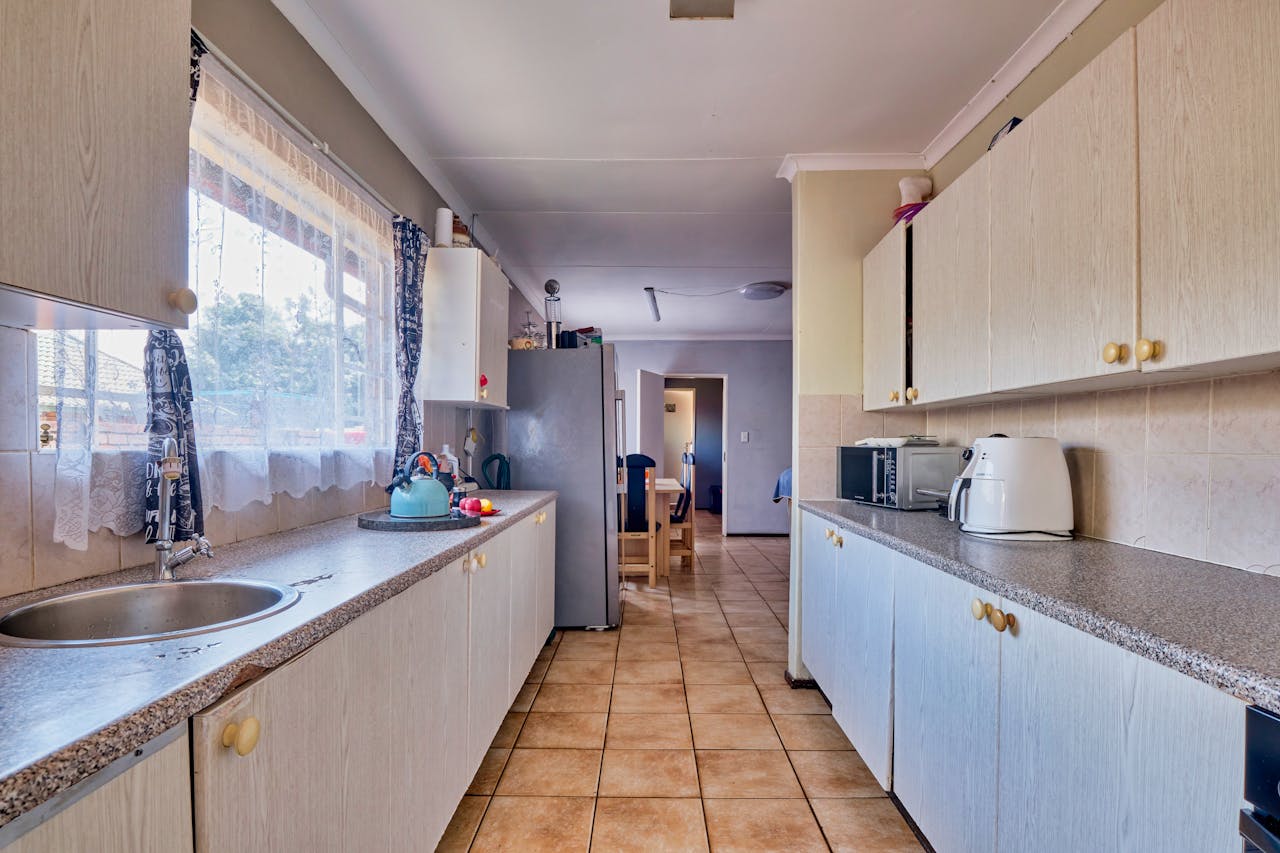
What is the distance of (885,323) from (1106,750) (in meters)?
1.87

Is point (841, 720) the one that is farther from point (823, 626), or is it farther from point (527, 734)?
point (527, 734)

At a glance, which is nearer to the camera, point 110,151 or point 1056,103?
point 110,151

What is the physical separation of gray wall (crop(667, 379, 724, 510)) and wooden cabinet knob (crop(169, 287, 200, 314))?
9.26 m

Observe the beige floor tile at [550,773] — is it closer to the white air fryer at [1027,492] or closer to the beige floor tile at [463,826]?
the beige floor tile at [463,826]

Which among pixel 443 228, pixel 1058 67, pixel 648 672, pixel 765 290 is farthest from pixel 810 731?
pixel 765 290

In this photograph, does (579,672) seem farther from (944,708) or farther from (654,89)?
(654,89)

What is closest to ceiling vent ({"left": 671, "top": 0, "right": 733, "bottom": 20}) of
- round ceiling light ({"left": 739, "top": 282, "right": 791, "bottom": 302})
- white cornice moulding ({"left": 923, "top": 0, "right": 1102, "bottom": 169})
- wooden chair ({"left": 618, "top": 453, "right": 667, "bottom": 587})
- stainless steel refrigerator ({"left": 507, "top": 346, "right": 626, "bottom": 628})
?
white cornice moulding ({"left": 923, "top": 0, "right": 1102, "bottom": 169})

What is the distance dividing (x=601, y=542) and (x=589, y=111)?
7.42ft

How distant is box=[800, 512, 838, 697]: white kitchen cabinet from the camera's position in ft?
7.40

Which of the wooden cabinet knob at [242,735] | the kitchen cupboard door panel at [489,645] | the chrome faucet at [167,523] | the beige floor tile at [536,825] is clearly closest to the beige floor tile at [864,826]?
the beige floor tile at [536,825]

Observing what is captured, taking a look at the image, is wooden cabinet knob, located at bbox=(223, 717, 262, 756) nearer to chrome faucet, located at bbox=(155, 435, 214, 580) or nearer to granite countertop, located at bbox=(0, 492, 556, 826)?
granite countertop, located at bbox=(0, 492, 556, 826)

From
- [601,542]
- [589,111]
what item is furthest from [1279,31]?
[601,542]

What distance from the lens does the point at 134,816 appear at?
23.9 inches

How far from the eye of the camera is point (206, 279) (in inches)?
53.5
